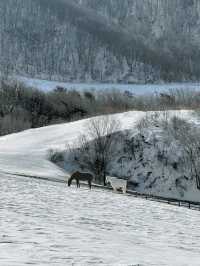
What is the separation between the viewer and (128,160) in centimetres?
7325

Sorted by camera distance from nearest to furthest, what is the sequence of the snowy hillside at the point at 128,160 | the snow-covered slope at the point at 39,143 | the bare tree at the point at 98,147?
the snow-covered slope at the point at 39,143
the snowy hillside at the point at 128,160
the bare tree at the point at 98,147

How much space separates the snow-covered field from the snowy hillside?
37828 mm

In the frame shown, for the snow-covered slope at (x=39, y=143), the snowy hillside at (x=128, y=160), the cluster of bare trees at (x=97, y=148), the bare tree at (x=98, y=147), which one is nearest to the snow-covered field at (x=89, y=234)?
the snowy hillside at (x=128, y=160)

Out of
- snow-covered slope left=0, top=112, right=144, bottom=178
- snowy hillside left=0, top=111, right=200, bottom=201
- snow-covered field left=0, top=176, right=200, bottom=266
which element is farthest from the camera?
snowy hillside left=0, top=111, right=200, bottom=201

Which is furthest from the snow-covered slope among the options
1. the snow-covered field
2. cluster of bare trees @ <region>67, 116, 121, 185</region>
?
the snow-covered field

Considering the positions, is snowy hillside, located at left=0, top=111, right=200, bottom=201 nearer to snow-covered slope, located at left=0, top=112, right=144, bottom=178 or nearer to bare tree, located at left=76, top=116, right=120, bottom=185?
snow-covered slope, located at left=0, top=112, right=144, bottom=178

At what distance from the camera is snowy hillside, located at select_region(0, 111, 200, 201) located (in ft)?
213

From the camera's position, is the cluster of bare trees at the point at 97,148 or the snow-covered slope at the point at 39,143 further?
the cluster of bare trees at the point at 97,148

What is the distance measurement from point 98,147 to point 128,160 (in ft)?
14.3

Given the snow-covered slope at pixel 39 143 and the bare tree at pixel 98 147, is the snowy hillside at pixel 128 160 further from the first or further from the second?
the bare tree at pixel 98 147

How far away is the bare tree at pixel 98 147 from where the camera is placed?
71.2 m

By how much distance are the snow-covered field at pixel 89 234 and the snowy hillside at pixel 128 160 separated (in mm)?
37828

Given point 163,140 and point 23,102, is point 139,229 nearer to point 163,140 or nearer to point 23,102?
point 163,140

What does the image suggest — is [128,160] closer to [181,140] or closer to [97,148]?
[97,148]
